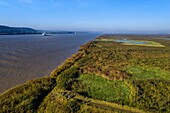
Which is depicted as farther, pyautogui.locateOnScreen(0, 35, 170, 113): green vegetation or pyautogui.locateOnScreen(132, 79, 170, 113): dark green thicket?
pyautogui.locateOnScreen(132, 79, 170, 113): dark green thicket

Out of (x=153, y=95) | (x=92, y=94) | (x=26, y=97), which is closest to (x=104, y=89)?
(x=92, y=94)

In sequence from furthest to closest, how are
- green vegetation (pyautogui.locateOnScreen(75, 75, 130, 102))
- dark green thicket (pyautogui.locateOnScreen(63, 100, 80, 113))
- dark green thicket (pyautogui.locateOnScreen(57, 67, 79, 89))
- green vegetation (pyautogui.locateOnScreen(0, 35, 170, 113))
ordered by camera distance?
1. dark green thicket (pyautogui.locateOnScreen(57, 67, 79, 89))
2. green vegetation (pyautogui.locateOnScreen(75, 75, 130, 102))
3. green vegetation (pyautogui.locateOnScreen(0, 35, 170, 113))
4. dark green thicket (pyautogui.locateOnScreen(63, 100, 80, 113))

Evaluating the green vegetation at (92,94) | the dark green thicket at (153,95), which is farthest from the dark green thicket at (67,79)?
the dark green thicket at (153,95)

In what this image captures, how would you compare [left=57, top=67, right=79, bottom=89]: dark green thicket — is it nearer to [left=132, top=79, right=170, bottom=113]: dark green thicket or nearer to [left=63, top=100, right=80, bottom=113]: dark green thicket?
[left=63, top=100, right=80, bottom=113]: dark green thicket

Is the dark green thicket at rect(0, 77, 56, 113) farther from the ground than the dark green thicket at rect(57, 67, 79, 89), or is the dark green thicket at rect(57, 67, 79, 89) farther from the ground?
the dark green thicket at rect(57, 67, 79, 89)

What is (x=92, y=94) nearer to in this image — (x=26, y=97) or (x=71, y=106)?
(x=71, y=106)

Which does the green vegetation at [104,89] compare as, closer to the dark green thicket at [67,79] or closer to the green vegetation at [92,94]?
the green vegetation at [92,94]

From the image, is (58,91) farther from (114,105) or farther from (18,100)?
(114,105)

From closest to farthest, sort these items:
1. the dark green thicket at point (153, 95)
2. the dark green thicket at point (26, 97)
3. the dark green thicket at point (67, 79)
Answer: the dark green thicket at point (26, 97)
the dark green thicket at point (153, 95)
the dark green thicket at point (67, 79)

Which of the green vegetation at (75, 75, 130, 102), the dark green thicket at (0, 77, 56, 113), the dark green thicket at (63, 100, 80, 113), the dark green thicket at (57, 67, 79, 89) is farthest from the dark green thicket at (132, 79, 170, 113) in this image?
the dark green thicket at (0, 77, 56, 113)

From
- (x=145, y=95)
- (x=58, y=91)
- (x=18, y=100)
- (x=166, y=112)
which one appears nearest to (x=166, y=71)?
(x=145, y=95)
